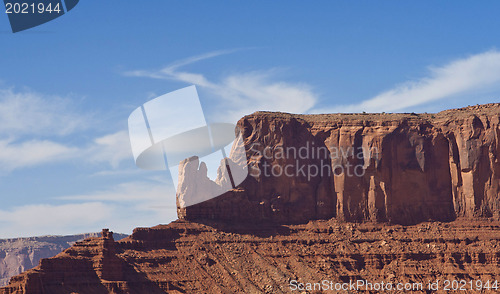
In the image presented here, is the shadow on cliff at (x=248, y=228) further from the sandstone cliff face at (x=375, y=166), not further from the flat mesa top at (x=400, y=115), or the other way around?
the flat mesa top at (x=400, y=115)

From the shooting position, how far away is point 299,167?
12425cm

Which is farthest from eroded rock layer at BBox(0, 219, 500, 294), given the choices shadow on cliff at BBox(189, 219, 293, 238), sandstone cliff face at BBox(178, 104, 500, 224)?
sandstone cliff face at BBox(178, 104, 500, 224)

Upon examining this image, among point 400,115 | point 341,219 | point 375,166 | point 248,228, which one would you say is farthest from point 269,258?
point 400,115

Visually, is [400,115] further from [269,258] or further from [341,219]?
[269,258]

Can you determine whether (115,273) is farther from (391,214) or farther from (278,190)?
(391,214)

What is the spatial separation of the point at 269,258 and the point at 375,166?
1965 centimetres

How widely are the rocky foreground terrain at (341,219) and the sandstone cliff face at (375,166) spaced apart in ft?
0.39

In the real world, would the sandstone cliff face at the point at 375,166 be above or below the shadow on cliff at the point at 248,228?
above

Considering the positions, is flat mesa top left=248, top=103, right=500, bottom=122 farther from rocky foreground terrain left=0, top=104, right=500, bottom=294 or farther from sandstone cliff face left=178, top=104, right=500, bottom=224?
sandstone cliff face left=178, top=104, right=500, bottom=224

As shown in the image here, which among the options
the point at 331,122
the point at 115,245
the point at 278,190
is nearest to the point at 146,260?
the point at 115,245

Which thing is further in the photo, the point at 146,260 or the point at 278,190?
the point at 278,190

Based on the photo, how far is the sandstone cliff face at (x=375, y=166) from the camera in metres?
123

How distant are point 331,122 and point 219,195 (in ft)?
54.4

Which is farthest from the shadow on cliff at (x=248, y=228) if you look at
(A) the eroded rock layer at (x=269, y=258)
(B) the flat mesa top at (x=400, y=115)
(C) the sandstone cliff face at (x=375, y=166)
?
(B) the flat mesa top at (x=400, y=115)
